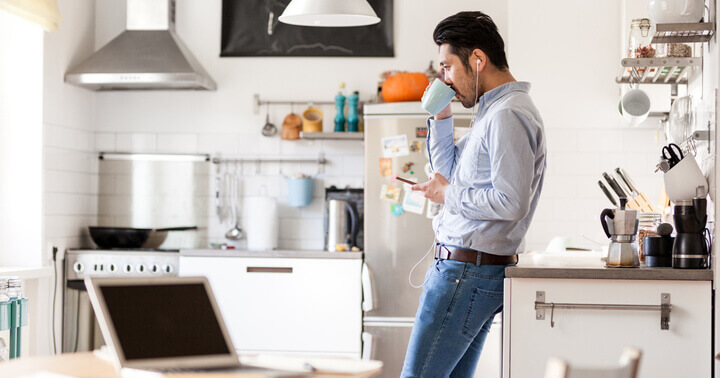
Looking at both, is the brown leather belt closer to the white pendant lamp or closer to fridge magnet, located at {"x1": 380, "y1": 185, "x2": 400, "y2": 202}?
the white pendant lamp

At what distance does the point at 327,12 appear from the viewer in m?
3.61

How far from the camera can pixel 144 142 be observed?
567 centimetres

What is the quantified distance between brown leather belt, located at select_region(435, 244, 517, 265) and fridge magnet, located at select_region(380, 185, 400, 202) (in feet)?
7.60

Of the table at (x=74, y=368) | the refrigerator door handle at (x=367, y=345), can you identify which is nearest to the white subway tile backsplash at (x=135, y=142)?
the refrigerator door handle at (x=367, y=345)

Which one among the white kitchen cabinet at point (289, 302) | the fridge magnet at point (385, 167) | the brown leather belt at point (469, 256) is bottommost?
the white kitchen cabinet at point (289, 302)

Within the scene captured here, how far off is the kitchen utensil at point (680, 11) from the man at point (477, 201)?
62cm

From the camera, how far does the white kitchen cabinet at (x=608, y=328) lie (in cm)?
257

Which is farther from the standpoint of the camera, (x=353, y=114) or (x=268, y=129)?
(x=268, y=129)

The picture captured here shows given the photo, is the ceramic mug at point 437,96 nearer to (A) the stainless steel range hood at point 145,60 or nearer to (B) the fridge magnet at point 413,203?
(B) the fridge magnet at point 413,203

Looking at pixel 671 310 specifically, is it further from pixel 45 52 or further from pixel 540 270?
pixel 45 52

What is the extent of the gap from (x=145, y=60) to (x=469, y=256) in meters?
3.41

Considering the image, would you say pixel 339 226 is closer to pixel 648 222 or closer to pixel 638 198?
pixel 638 198

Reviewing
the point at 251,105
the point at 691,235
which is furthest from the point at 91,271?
the point at 691,235

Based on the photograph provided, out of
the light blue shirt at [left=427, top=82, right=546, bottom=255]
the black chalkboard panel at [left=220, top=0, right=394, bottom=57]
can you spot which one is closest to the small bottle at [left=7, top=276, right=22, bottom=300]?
the light blue shirt at [left=427, top=82, right=546, bottom=255]
